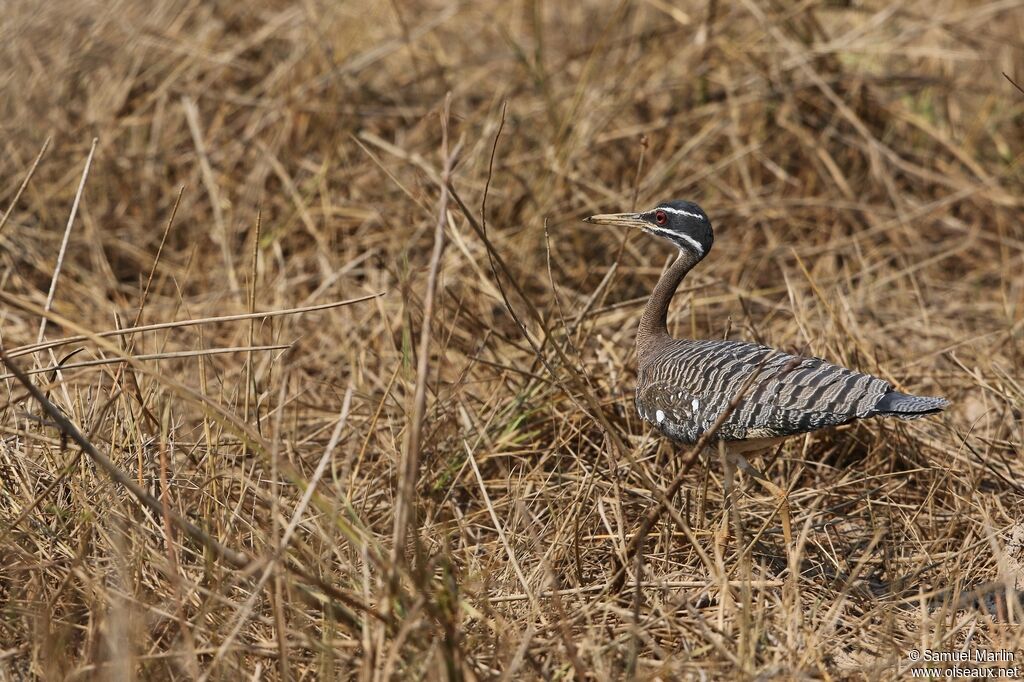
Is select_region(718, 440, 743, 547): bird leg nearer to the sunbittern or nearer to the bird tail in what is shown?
the sunbittern

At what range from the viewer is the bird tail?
377 centimetres

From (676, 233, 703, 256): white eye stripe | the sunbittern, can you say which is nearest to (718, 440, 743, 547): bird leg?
the sunbittern

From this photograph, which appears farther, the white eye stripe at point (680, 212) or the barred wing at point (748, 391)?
the white eye stripe at point (680, 212)

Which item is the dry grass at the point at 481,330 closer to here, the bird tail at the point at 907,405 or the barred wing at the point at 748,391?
the barred wing at the point at 748,391

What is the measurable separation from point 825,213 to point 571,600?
14.3ft

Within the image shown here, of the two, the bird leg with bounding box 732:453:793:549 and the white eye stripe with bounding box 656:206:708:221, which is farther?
the white eye stripe with bounding box 656:206:708:221

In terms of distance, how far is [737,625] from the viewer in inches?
152

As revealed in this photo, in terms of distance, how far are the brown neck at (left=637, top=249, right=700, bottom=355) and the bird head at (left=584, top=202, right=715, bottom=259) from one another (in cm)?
5

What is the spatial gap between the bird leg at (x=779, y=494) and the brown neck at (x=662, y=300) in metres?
0.74

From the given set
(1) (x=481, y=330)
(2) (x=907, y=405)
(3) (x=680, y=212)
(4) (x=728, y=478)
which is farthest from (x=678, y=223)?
(2) (x=907, y=405)

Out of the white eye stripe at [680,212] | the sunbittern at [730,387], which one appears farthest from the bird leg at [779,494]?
the white eye stripe at [680,212]

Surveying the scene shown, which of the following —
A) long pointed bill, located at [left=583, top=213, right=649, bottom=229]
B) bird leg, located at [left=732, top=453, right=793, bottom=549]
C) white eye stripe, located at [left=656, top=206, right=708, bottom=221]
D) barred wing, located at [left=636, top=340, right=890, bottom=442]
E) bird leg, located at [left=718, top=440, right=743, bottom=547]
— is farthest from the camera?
long pointed bill, located at [left=583, top=213, right=649, bottom=229]

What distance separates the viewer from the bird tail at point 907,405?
148 inches

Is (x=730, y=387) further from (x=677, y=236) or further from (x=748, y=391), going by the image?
(x=677, y=236)
